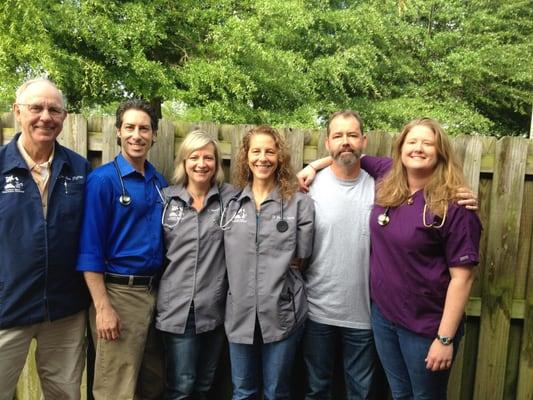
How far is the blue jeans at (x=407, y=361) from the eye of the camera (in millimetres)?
2607

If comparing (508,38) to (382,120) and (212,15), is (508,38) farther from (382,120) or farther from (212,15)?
(212,15)

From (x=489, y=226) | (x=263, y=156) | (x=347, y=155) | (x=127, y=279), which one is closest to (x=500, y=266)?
(x=489, y=226)

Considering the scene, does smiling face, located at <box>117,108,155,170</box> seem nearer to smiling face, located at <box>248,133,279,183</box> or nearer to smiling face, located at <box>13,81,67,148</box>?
smiling face, located at <box>13,81,67,148</box>

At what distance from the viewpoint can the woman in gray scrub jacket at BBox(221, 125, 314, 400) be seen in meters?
2.86

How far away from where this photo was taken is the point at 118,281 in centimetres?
288

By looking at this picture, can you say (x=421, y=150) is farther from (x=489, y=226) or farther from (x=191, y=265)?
(x=191, y=265)

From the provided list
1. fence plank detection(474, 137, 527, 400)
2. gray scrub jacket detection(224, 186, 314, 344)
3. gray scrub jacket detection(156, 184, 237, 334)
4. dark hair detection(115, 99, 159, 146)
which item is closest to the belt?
gray scrub jacket detection(156, 184, 237, 334)

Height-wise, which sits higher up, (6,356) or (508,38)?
(508,38)

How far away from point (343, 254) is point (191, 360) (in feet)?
3.87

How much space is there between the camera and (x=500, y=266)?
127 inches

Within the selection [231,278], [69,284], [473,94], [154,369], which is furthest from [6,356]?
[473,94]

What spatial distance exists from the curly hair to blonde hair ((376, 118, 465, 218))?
0.56 m

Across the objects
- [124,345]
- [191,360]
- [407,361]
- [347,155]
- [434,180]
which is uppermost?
[347,155]

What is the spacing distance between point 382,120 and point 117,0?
711 centimetres
